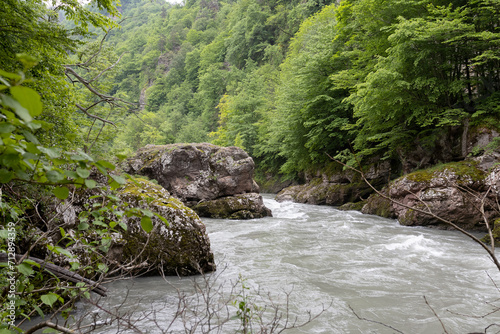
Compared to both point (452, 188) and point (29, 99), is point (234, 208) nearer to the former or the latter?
point (452, 188)

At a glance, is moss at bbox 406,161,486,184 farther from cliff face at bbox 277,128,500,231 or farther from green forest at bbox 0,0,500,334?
green forest at bbox 0,0,500,334

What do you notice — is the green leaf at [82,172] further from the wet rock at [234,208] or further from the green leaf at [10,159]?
the wet rock at [234,208]

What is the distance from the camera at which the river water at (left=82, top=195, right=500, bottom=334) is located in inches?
148

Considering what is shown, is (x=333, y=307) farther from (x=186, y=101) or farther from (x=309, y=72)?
(x=186, y=101)

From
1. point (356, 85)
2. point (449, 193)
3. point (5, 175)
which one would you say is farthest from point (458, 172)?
point (5, 175)

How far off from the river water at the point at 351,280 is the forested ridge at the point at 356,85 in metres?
2.81

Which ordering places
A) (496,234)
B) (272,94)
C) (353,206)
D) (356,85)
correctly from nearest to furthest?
1. (496,234)
2. (356,85)
3. (353,206)
4. (272,94)

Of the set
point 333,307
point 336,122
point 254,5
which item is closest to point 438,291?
point 333,307

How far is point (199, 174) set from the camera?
1290 centimetres

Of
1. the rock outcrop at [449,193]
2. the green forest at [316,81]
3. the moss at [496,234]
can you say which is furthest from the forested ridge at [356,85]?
the moss at [496,234]

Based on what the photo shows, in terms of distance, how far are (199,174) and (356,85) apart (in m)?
7.40

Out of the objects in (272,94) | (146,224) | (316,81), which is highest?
(272,94)

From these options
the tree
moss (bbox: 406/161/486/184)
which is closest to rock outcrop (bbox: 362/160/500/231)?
moss (bbox: 406/161/486/184)

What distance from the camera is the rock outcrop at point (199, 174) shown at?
40.7 feet
